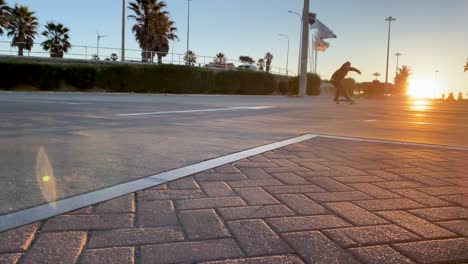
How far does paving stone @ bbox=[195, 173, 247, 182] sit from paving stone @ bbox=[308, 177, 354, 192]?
0.65 meters

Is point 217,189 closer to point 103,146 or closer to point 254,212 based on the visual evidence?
point 254,212

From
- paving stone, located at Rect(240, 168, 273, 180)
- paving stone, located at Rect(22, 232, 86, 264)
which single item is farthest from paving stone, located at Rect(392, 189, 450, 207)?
paving stone, located at Rect(22, 232, 86, 264)

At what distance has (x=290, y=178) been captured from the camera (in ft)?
12.5

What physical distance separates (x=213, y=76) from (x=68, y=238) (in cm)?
3228

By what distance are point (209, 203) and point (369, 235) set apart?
112cm

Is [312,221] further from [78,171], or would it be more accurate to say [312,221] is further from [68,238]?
[78,171]

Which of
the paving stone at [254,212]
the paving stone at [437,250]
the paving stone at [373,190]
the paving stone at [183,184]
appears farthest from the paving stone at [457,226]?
the paving stone at [183,184]

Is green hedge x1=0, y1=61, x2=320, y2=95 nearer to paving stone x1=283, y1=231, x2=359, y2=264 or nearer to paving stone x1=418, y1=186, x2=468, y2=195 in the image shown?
paving stone x1=418, y1=186, x2=468, y2=195

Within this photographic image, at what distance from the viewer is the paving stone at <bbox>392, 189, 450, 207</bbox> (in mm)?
3152

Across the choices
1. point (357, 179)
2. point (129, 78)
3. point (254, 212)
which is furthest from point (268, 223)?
point (129, 78)

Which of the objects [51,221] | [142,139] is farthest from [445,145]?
[51,221]

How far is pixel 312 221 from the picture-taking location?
2.68 m

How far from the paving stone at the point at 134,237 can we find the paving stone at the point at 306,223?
0.62 m

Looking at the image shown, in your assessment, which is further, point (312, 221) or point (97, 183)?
point (97, 183)
